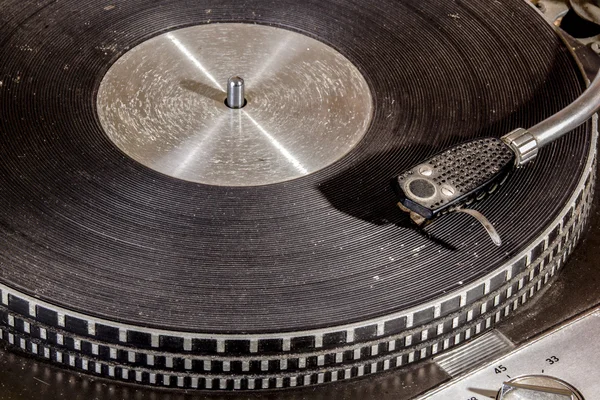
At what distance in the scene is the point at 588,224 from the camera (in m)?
1.78

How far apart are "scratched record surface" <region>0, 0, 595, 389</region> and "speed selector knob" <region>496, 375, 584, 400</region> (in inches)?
4.2

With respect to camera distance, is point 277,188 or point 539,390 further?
point 277,188

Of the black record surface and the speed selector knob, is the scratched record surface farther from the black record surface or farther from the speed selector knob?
the speed selector knob

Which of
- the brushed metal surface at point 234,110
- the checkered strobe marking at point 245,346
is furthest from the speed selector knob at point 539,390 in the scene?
the brushed metal surface at point 234,110

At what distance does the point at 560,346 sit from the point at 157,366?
49cm

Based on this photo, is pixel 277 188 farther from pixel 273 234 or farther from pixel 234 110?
pixel 234 110

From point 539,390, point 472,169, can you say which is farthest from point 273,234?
point 539,390

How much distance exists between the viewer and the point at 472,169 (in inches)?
63.0

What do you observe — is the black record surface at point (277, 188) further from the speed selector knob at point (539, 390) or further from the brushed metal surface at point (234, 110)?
the speed selector knob at point (539, 390)

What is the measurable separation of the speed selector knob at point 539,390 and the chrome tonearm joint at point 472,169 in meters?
0.17

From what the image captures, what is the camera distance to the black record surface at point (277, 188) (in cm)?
151

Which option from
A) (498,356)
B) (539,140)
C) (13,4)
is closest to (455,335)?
(498,356)

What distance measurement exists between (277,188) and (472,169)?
25 cm

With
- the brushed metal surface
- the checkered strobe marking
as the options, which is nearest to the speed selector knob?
the checkered strobe marking
